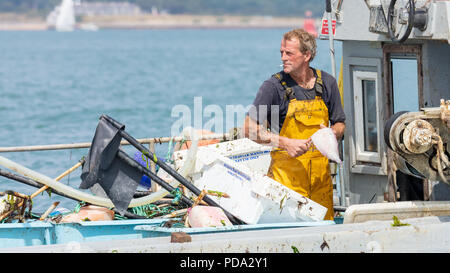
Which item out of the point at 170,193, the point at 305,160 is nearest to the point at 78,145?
the point at 170,193

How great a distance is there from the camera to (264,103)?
655 centimetres

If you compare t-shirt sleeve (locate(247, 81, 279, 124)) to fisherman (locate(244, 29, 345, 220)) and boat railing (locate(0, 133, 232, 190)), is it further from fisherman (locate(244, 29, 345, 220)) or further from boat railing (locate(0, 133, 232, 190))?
boat railing (locate(0, 133, 232, 190))

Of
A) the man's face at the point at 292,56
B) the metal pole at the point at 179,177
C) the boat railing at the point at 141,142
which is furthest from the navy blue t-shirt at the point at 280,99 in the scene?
the boat railing at the point at 141,142

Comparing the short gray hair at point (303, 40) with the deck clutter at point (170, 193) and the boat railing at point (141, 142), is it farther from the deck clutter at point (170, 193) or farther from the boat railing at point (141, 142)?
the boat railing at point (141, 142)

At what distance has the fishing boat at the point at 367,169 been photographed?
5.90 metres

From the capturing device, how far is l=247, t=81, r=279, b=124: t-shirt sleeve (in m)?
6.55

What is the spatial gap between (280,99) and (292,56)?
1.19 ft

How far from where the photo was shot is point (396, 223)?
611 centimetres

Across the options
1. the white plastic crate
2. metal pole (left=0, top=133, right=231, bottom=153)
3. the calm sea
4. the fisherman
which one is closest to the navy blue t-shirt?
the fisherman

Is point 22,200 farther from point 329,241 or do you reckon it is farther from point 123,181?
point 329,241

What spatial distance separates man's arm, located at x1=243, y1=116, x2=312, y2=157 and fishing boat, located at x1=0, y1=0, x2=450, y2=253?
390 mm

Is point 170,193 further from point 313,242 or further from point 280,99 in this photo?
point 313,242

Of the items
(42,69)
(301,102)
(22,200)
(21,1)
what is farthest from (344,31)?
(21,1)

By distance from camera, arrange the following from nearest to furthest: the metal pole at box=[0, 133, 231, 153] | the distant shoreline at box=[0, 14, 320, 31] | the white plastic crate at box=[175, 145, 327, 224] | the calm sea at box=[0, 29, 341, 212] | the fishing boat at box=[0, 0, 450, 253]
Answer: the fishing boat at box=[0, 0, 450, 253], the white plastic crate at box=[175, 145, 327, 224], the metal pole at box=[0, 133, 231, 153], the calm sea at box=[0, 29, 341, 212], the distant shoreline at box=[0, 14, 320, 31]
